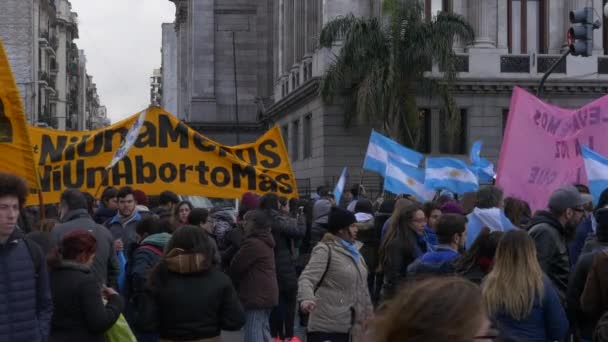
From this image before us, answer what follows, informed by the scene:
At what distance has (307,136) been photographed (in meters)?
40.1

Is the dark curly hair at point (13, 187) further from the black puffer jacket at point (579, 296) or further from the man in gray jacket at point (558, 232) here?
the man in gray jacket at point (558, 232)

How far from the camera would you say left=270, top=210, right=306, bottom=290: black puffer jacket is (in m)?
12.2

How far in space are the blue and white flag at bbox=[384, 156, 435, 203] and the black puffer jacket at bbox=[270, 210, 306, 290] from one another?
14.8 feet

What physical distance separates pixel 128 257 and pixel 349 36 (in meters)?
23.1

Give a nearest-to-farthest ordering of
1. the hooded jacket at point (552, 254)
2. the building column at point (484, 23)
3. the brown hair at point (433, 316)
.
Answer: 1. the brown hair at point (433, 316)
2. the hooded jacket at point (552, 254)
3. the building column at point (484, 23)

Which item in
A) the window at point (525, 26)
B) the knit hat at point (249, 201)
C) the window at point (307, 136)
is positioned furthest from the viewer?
the window at point (307, 136)

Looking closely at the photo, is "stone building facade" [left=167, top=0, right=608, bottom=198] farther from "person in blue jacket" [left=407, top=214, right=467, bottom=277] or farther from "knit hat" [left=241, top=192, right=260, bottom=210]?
"person in blue jacket" [left=407, top=214, right=467, bottom=277]

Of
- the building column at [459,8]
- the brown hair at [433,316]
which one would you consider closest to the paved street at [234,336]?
the brown hair at [433,316]

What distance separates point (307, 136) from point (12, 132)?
3259cm

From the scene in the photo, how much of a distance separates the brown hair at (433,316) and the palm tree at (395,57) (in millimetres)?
29019

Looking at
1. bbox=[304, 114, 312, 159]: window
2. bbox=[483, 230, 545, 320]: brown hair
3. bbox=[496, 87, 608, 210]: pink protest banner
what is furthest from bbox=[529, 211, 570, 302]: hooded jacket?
bbox=[304, 114, 312, 159]: window

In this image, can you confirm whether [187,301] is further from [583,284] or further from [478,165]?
[478,165]

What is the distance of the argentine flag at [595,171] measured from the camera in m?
10.3

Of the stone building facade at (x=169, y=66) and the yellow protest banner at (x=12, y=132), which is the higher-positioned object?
the stone building facade at (x=169, y=66)
